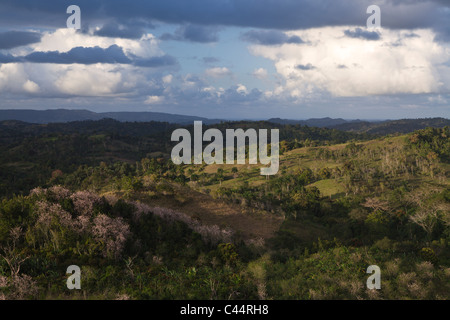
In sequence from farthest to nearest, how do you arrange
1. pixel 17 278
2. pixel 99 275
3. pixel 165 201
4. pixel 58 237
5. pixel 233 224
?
pixel 165 201 → pixel 233 224 → pixel 58 237 → pixel 99 275 → pixel 17 278

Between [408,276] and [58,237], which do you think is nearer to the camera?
[408,276]

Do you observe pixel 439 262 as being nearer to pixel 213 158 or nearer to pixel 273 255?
pixel 273 255

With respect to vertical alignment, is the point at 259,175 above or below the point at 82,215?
below

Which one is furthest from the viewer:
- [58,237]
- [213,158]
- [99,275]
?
[213,158]

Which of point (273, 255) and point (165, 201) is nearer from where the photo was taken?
point (273, 255)

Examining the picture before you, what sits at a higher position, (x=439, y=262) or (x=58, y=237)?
(x=58, y=237)
